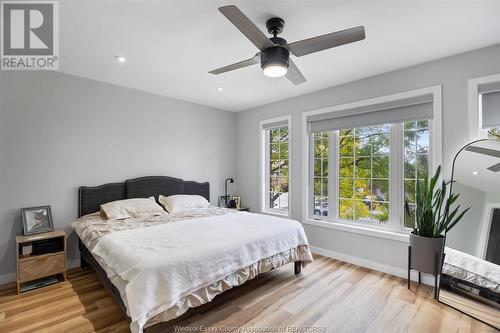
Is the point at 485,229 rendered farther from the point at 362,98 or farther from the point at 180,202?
the point at 180,202

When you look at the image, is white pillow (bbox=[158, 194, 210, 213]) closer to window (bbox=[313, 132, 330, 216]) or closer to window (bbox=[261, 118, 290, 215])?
window (bbox=[261, 118, 290, 215])

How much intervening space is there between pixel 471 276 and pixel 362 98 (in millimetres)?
2262

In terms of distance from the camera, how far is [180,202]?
3699 millimetres

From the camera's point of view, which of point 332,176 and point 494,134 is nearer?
point 494,134

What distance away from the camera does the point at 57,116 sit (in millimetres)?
3037

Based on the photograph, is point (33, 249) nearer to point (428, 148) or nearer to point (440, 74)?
point (428, 148)

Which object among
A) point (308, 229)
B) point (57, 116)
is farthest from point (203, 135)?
point (308, 229)

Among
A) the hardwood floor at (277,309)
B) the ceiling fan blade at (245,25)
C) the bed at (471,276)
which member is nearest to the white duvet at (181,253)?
the hardwood floor at (277,309)

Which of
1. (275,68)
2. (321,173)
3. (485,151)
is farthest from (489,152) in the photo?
(275,68)

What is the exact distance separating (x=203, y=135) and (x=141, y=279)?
3210 mm

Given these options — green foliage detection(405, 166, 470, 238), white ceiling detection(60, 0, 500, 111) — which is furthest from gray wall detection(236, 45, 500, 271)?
green foliage detection(405, 166, 470, 238)

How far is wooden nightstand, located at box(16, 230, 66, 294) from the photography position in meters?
2.50

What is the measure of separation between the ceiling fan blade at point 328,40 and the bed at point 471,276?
2315mm

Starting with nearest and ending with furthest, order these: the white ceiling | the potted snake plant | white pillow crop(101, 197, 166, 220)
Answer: the white ceiling < the potted snake plant < white pillow crop(101, 197, 166, 220)
